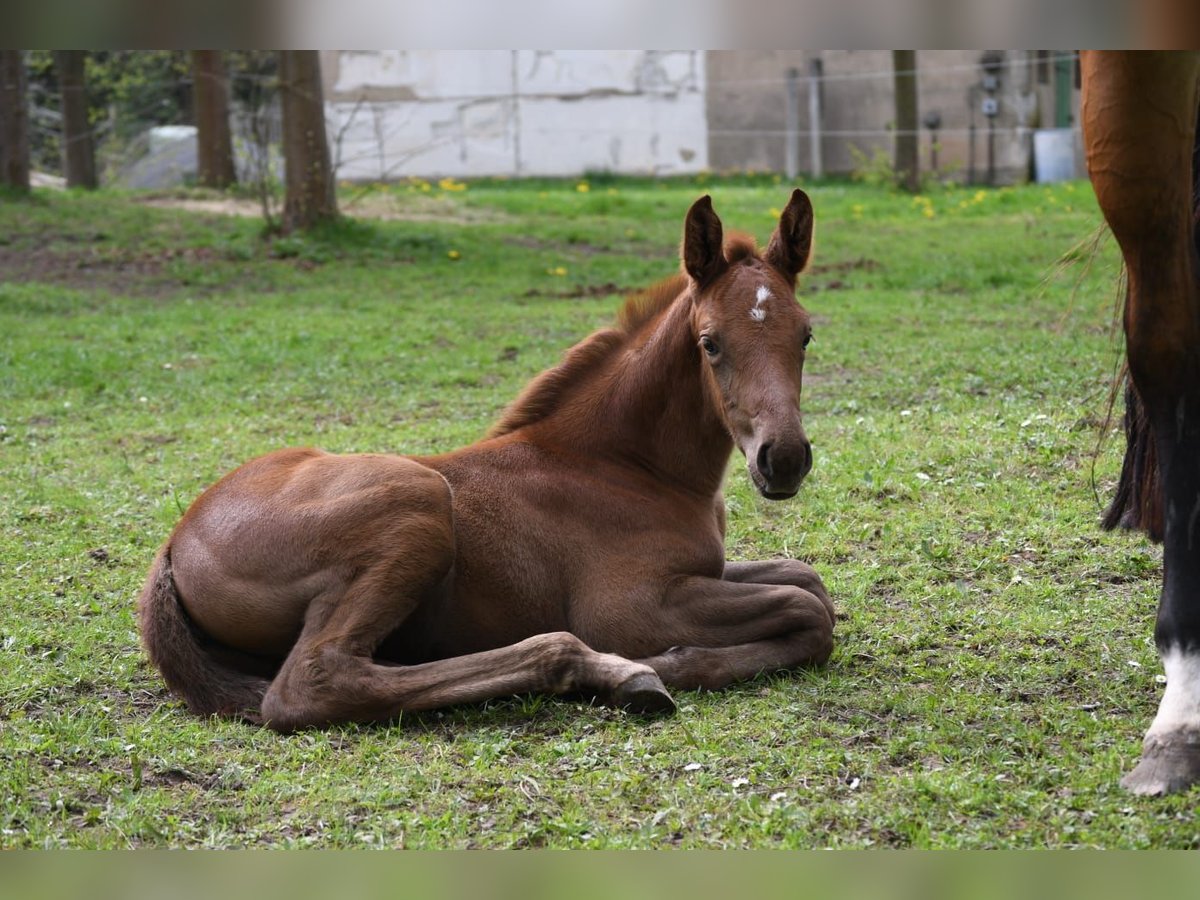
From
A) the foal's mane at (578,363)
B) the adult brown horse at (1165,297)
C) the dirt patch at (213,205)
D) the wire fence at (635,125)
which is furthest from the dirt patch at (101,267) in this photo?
the adult brown horse at (1165,297)

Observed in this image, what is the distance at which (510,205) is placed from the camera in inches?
779

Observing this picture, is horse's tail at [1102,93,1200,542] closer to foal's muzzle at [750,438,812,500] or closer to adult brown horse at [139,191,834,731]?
adult brown horse at [139,191,834,731]

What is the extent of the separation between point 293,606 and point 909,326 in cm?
817

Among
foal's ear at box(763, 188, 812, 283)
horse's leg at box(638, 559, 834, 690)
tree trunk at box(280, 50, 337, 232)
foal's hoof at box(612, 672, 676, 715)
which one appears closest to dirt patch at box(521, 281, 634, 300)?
tree trunk at box(280, 50, 337, 232)

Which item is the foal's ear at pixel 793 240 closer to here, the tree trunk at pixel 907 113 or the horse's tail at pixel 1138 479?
the horse's tail at pixel 1138 479

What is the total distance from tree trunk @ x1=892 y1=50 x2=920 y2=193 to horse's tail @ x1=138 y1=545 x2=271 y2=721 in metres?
17.8

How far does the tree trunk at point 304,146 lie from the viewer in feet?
51.5

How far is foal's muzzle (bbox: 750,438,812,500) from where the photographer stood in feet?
14.8

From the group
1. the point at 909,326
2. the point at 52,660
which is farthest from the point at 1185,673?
the point at 909,326

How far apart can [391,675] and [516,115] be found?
2234cm

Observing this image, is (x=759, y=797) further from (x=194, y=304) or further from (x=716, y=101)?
(x=716, y=101)

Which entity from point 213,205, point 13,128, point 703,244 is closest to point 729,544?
point 703,244

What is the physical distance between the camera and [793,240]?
203 inches

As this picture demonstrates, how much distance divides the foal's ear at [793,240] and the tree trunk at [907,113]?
16.5 metres
